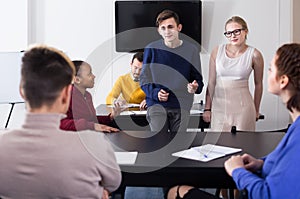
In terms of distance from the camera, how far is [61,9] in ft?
15.3

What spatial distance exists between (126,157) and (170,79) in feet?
3.05

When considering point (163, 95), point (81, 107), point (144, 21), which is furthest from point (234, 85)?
point (144, 21)

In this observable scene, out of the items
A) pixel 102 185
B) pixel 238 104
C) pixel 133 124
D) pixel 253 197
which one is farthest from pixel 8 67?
pixel 253 197

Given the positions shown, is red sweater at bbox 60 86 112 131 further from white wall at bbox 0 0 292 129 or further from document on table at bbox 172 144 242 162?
white wall at bbox 0 0 292 129

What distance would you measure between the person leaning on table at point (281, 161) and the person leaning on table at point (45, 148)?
1.87 feet

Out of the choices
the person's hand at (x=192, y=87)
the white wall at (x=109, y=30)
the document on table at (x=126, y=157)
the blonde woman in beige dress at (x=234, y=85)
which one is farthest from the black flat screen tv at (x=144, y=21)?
the document on table at (x=126, y=157)

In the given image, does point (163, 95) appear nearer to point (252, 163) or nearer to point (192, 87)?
point (192, 87)

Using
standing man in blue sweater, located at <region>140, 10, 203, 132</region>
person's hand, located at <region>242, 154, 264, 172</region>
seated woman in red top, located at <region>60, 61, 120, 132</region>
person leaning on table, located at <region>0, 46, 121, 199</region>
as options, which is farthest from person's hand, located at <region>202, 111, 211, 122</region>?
person leaning on table, located at <region>0, 46, 121, 199</region>

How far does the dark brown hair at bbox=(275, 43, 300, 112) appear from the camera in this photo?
61.0 inches

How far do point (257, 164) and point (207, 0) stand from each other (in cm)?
313

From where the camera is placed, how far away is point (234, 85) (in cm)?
292

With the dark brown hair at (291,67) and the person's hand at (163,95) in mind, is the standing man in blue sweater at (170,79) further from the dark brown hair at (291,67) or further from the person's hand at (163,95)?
the dark brown hair at (291,67)

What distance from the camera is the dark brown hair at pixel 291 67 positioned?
61.0 inches

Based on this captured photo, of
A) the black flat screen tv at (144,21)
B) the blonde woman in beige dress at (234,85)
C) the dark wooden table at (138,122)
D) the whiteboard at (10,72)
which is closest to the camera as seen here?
the blonde woman in beige dress at (234,85)
